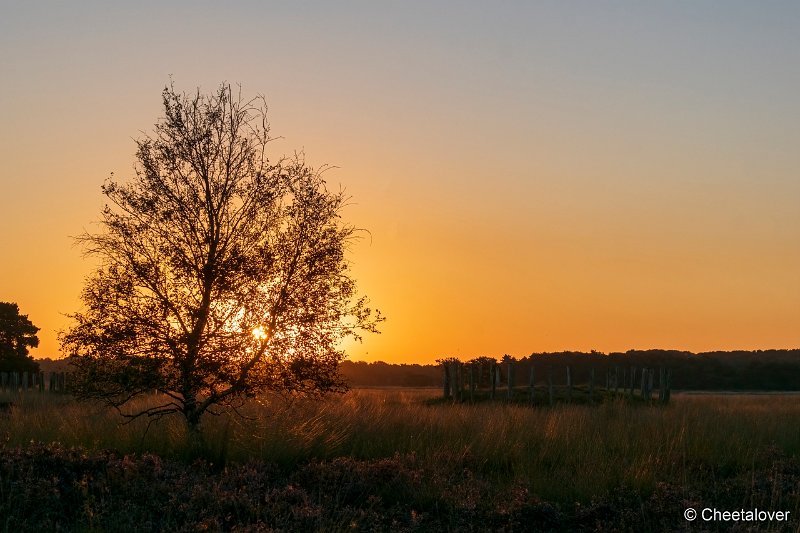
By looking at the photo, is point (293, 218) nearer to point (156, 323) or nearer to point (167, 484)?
point (156, 323)

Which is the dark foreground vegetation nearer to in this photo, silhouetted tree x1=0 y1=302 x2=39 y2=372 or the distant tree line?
→ silhouetted tree x1=0 y1=302 x2=39 y2=372

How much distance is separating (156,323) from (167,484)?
5.06m

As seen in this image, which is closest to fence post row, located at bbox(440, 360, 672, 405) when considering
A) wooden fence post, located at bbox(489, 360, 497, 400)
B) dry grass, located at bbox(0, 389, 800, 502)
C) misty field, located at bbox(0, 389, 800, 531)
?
wooden fence post, located at bbox(489, 360, 497, 400)

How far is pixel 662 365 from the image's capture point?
93.2m

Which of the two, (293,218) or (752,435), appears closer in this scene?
(293,218)

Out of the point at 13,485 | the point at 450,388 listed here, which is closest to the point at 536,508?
the point at 13,485

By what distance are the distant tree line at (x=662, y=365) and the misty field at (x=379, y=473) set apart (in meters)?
63.4

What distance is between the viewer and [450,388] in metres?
45.2

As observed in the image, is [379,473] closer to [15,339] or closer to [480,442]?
[480,442]

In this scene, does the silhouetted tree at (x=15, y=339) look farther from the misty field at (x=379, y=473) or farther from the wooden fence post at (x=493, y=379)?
the misty field at (x=379, y=473)

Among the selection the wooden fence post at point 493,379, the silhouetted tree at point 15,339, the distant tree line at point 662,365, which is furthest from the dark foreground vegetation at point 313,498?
the distant tree line at point 662,365

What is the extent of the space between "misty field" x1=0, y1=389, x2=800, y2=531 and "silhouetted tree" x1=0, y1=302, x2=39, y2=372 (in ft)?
124

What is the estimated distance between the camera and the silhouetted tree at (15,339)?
54.3m

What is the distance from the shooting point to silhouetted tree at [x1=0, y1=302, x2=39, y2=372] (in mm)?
54281
